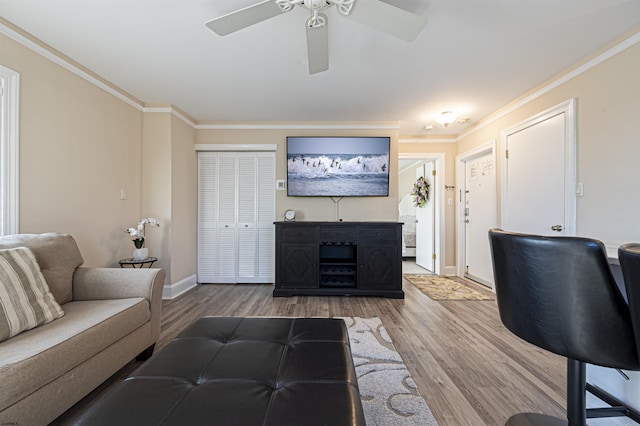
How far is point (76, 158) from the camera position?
7.63 feet

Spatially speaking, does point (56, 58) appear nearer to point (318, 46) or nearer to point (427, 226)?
point (318, 46)

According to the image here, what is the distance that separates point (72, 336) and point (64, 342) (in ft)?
0.16

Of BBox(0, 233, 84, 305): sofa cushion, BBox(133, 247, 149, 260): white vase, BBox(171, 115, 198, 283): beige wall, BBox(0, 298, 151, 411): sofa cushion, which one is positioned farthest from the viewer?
BBox(171, 115, 198, 283): beige wall

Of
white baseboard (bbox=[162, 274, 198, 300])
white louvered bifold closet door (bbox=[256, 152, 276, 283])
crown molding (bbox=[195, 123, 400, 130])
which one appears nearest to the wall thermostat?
white louvered bifold closet door (bbox=[256, 152, 276, 283])

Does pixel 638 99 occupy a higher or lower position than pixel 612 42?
lower

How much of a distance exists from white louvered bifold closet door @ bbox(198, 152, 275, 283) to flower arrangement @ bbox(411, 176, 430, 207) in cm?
294

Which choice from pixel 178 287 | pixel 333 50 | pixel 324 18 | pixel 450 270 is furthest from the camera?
pixel 450 270

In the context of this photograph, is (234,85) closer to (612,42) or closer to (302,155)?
(302,155)

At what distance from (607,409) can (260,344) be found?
181 cm

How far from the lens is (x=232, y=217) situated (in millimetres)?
3779

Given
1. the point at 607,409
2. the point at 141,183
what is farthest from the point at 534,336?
the point at 141,183

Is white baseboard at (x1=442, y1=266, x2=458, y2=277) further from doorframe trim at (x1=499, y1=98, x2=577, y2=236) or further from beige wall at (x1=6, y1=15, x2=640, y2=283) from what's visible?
doorframe trim at (x1=499, y1=98, x2=577, y2=236)

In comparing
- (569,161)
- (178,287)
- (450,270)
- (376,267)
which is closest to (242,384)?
(376,267)

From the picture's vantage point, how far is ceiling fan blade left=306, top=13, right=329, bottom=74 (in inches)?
62.7
